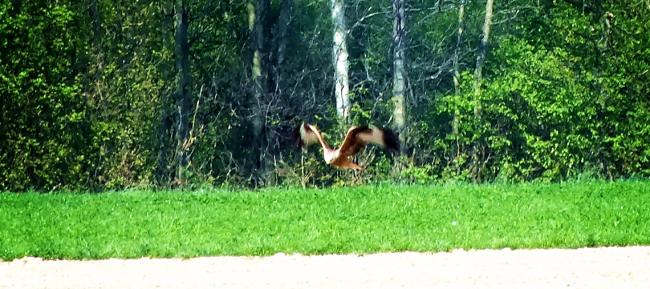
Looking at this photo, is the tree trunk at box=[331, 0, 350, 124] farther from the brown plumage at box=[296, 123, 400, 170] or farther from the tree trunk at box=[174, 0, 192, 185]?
the brown plumage at box=[296, 123, 400, 170]

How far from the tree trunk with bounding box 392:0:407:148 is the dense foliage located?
35 centimetres

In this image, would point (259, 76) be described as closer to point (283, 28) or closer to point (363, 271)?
point (283, 28)

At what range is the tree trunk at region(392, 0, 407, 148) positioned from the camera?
90.1ft

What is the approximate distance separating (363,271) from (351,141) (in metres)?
3.86

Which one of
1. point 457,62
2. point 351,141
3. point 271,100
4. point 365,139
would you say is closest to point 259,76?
point 271,100

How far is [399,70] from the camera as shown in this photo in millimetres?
28078

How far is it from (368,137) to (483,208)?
1.68 meters

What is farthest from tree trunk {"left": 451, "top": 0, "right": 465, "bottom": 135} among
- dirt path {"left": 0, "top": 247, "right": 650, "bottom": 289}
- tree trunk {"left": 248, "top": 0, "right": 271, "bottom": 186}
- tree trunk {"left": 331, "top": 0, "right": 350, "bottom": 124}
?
dirt path {"left": 0, "top": 247, "right": 650, "bottom": 289}

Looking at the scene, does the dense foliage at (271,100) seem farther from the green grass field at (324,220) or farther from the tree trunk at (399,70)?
the green grass field at (324,220)

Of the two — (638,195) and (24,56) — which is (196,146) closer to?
(24,56)

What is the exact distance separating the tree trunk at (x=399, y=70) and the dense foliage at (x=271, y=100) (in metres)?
0.35

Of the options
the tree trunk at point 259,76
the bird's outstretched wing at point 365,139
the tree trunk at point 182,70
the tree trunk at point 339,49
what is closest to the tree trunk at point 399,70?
the tree trunk at point 339,49

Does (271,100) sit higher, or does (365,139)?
(365,139)

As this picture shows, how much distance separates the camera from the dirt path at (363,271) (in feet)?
37.5
